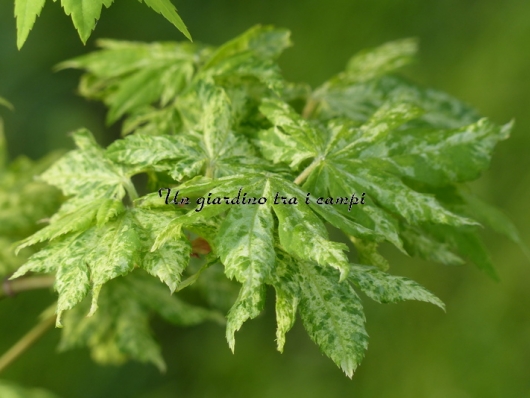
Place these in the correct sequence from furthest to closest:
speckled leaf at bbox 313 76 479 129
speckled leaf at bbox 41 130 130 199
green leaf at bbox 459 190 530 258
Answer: speckled leaf at bbox 313 76 479 129, green leaf at bbox 459 190 530 258, speckled leaf at bbox 41 130 130 199

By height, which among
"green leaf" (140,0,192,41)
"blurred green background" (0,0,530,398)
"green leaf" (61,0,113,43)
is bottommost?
"blurred green background" (0,0,530,398)

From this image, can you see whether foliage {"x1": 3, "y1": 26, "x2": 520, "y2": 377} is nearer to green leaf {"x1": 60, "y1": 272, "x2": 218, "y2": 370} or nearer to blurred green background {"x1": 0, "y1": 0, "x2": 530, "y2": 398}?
green leaf {"x1": 60, "y1": 272, "x2": 218, "y2": 370}

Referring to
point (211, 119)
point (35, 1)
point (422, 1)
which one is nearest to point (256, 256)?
point (211, 119)

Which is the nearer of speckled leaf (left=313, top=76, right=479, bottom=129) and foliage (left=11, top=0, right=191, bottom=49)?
foliage (left=11, top=0, right=191, bottom=49)

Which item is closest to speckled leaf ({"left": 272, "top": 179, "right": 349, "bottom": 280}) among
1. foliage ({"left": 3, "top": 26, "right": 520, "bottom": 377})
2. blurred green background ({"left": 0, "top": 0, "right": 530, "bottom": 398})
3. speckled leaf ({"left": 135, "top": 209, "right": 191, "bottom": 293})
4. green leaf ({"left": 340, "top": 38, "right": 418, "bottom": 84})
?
foliage ({"left": 3, "top": 26, "right": 520, "bottom": 377})

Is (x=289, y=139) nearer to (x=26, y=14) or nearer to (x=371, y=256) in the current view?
(x=371, y=256)

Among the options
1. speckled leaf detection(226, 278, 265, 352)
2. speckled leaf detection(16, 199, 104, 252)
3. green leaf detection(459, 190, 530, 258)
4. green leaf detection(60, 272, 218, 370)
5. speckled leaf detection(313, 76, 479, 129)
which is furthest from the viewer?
green leaf detection(60, 272, 218, 370)

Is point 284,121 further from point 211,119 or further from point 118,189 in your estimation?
point 118,189
